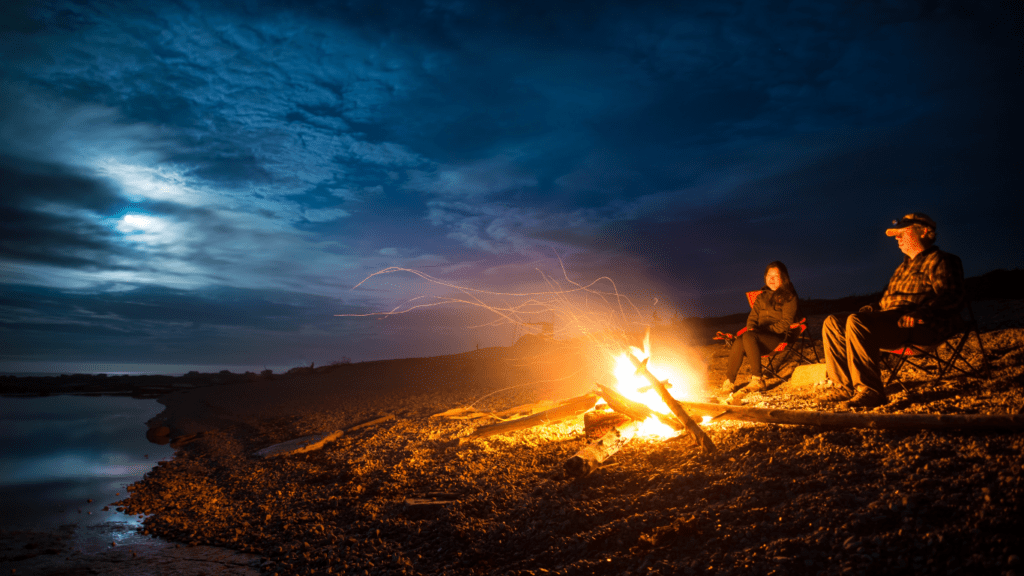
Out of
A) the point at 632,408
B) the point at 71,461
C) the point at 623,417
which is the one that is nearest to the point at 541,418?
the point at 623,417

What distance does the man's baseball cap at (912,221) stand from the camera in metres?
5.00

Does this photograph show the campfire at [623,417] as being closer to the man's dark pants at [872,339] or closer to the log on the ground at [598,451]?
the log on the ground at [598,451]

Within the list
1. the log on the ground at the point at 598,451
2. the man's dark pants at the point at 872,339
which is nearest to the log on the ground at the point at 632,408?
the log on the ground at the point at 598,451

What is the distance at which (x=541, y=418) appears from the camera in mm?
5801

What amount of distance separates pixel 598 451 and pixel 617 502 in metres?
0.76

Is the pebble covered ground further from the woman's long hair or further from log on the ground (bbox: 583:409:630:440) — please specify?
the woman's long hair

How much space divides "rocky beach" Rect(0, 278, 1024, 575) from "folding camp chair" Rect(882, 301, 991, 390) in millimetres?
156

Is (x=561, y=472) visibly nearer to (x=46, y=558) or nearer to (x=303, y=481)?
(x=303, y=481)

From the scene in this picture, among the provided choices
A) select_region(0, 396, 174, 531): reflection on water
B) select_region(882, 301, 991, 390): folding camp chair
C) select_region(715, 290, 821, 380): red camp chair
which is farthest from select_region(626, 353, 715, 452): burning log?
select_region(0, 396, 174, 531): reflection on water

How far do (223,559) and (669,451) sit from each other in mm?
4164

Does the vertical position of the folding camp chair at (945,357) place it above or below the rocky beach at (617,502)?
above

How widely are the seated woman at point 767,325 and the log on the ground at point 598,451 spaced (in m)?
2.72

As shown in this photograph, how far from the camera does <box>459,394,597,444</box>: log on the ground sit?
580 centimetres

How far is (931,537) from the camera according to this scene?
90.4 inches
